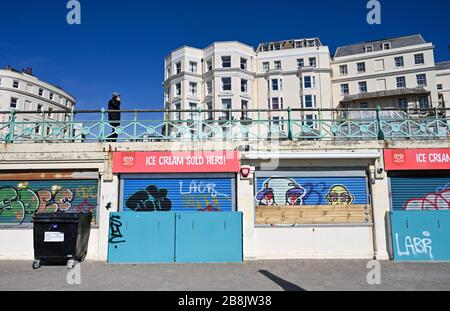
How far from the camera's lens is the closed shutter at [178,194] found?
9242mm

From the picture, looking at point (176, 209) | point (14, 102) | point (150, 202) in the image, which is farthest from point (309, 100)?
point (14, 102)

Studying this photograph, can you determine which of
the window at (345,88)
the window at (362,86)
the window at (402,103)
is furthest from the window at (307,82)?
the window at (402,103)

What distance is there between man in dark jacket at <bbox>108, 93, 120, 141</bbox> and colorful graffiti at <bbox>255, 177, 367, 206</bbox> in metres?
4.48

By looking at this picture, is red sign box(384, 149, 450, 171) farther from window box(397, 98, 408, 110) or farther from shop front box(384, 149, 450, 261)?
window box(397, 98, 408, 110)

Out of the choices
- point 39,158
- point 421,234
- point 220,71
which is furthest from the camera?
point 220,71

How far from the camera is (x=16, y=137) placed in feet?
31.5

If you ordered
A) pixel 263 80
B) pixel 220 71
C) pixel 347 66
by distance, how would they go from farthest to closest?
pixel 347 66 < pixel 263 80 < pixel 220 71

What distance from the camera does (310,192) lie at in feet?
30.3

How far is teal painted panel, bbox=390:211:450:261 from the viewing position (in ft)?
28.4

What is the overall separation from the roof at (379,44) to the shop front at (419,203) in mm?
46136

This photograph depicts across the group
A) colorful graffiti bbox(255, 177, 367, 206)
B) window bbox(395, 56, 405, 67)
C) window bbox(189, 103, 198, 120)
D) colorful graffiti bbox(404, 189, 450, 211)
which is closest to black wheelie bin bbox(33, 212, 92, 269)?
window bbox(189, 103, 198, 120)
